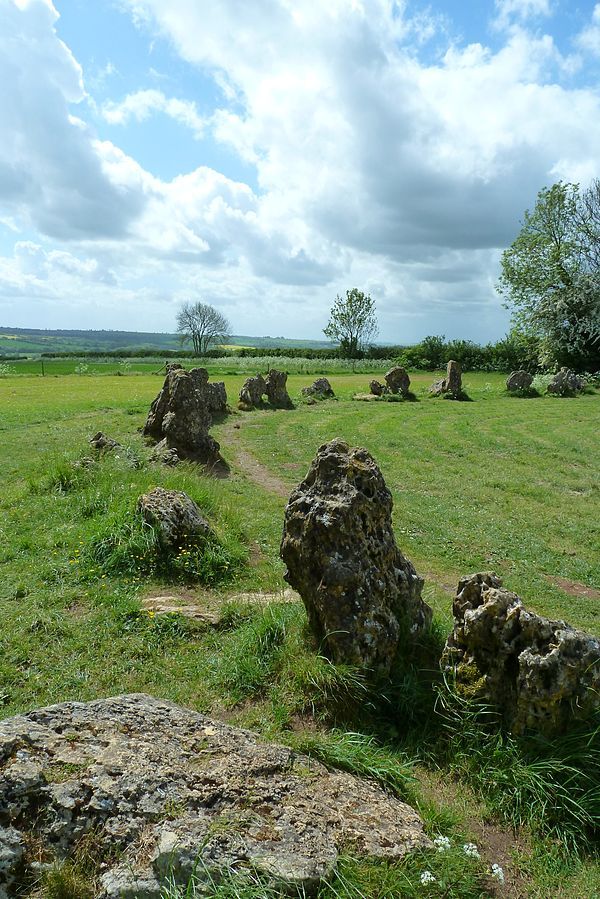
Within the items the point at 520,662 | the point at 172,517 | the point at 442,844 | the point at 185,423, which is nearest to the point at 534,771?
the point at 520,662

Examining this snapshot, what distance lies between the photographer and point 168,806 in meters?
3.66

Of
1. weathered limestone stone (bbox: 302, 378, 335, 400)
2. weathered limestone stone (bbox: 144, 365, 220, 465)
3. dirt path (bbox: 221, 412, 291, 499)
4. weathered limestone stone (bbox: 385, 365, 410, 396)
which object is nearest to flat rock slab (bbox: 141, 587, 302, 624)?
dirt path (bbox: 221, 412, 291, 499)

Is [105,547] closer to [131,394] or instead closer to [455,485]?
[455,485]

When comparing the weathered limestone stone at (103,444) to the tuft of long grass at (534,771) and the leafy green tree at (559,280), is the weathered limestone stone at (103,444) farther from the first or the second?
the leafy green tree at (559,280)

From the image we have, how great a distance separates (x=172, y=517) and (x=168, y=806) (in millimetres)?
6176

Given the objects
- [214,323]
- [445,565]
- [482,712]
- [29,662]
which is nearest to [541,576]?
[445,565]

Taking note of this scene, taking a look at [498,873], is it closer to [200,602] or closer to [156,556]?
[200,602]

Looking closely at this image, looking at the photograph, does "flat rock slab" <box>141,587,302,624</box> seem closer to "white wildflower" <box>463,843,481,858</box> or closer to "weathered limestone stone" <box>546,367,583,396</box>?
"white wildflower" <box>463,843,481,858</box>

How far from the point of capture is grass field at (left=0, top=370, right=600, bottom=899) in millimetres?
4902

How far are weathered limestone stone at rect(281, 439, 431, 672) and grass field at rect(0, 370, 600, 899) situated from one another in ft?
1.30

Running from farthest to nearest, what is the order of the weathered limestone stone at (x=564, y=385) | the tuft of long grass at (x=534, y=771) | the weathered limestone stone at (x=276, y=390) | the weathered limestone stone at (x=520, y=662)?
the weathered limestone stone at (x=564, y=385) < the weathered limestone stone at (x=276, y=390) < the weathered limestone stone at (x=520, y=662) < the tuft of long grass at (x=534, y=771)

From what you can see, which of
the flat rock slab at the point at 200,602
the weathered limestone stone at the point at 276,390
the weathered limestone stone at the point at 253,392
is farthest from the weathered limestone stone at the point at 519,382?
the flat rock slab at the point at 200,602

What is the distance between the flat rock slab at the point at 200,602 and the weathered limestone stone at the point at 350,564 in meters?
1.33

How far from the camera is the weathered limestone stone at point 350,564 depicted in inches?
240
